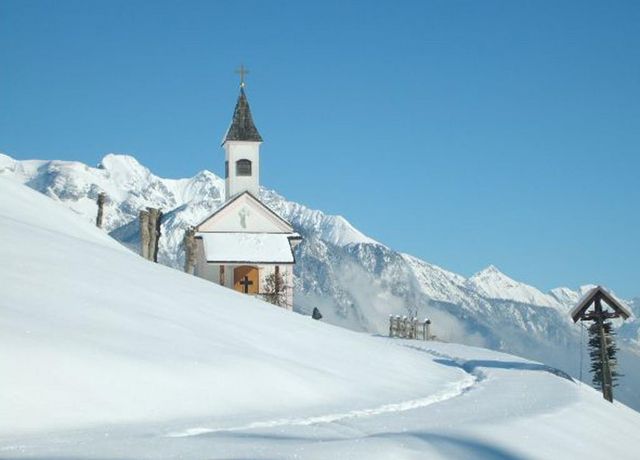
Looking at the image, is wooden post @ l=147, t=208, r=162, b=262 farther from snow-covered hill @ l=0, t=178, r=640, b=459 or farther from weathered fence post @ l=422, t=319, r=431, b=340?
snow-covered hill @ l=0, t=178, r=640, b=459

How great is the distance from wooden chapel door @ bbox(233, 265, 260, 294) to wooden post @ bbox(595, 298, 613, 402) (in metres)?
26.1

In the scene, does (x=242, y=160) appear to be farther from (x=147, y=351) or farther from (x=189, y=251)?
(x=147, y=351)

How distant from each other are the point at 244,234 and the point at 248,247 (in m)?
1.39

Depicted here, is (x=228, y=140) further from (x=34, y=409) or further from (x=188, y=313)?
(x=34, y=409)

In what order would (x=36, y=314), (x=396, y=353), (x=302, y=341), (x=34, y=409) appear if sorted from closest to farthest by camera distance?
(x=34, y=409), (x=36, y=314), (x=302, y=341), (x=396, y=353)

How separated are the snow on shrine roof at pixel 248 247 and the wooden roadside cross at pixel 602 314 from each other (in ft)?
80.4

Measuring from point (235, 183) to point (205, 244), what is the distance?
4.12 metres

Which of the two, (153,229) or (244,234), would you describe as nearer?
(153,229)

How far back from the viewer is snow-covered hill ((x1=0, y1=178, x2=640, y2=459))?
11.3 meters

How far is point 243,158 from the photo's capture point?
52.2m

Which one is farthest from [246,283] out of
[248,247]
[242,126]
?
[242,126]

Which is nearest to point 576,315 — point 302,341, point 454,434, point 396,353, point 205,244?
point 396,353

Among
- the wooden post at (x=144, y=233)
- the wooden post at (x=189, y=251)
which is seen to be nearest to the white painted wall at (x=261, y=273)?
the wooden post at (x=189, y=251)

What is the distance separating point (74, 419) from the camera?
11727 mm
